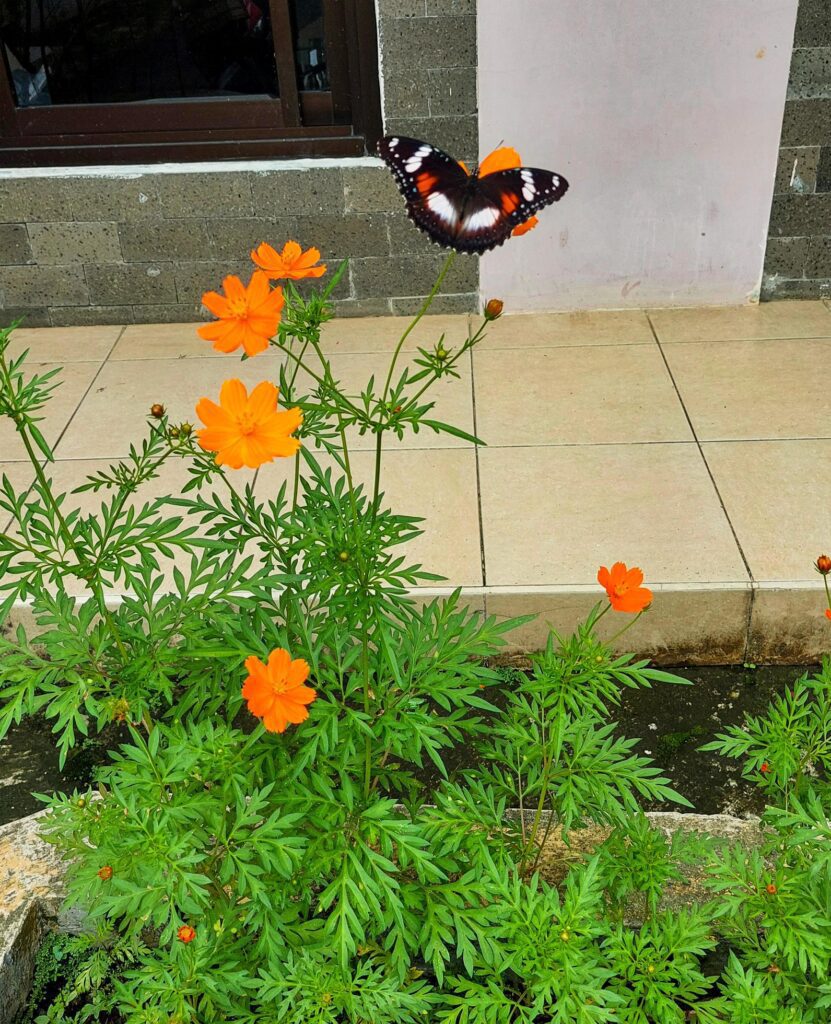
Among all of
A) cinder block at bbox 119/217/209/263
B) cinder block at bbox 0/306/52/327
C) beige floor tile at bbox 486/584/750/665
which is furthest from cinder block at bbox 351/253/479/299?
beige floor tile at bbox 486/584/750/665

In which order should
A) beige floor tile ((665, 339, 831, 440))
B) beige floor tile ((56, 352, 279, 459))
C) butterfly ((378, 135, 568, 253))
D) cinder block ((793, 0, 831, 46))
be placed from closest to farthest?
butterfly ((378, 135, 568, 253)) < beige floor tile ((665, 339, 831, 440)) < beige floor tile ((56, 352, 279, 459)) < cinder block ((793, 0, 831, 46))

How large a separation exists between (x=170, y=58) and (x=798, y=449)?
3.11m

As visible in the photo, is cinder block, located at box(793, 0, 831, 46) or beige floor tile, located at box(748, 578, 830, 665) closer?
beige floor tile, located at box(748, 578, 830, 665)

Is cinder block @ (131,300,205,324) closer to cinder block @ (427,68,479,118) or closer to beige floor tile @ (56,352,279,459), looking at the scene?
beige floor tile @ (56,352,279,459)

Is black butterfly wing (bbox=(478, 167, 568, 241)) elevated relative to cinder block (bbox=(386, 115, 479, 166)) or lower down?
elevated

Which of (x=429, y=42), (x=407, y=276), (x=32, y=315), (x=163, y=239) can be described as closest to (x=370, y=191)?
(x=407, y=276)

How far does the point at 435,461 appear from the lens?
11.7 ft

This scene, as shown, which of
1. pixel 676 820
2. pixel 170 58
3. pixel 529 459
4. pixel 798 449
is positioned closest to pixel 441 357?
pixel 676 820

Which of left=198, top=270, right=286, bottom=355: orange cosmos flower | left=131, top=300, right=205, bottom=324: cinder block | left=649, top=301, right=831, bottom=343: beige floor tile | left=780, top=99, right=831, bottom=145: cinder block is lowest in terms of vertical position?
left=649, top=301, right=831, bottom=343: beige floor tile

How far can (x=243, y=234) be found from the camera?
177 inches

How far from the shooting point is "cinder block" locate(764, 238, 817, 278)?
4.44 m

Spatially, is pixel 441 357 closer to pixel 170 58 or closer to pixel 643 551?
pixel 643 551

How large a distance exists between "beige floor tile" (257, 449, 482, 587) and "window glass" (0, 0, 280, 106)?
6.38ft

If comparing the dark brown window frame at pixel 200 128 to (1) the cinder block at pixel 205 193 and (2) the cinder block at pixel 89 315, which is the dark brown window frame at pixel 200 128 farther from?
(2) the cinder block at pixel 89 315
